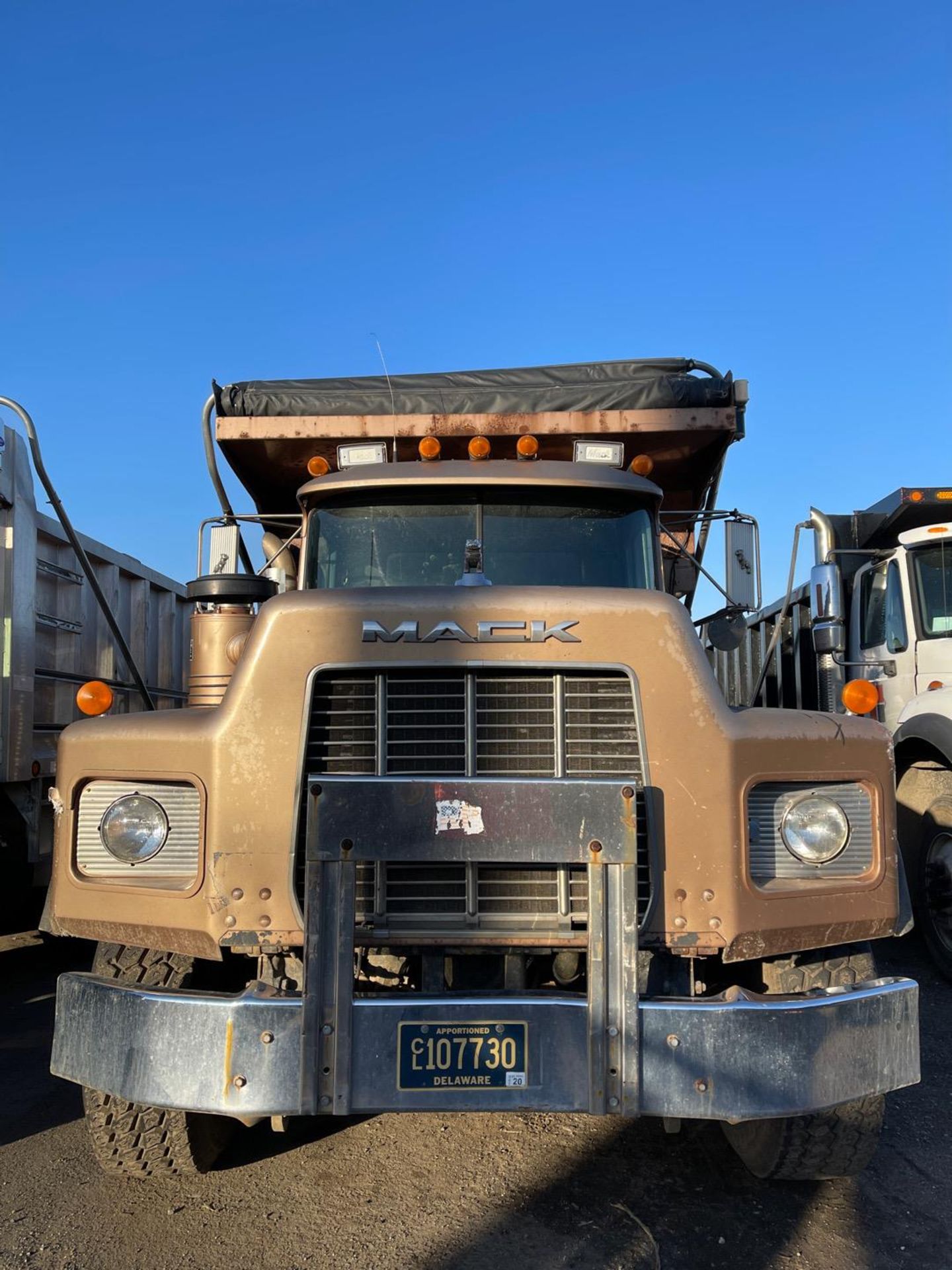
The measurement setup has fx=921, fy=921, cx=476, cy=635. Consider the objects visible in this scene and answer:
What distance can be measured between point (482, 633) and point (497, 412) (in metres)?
2.14

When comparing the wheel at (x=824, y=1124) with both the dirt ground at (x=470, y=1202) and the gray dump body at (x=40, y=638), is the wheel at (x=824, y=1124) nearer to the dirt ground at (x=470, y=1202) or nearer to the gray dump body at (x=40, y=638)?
the dirt ground at (x=470, y=1202)

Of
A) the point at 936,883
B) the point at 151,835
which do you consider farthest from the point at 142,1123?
the point at 936,883

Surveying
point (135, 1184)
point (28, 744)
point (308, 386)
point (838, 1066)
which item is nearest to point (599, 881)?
point (838, 1066)

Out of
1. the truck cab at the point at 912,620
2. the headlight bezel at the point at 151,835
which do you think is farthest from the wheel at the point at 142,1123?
the truck cab at the point at 912,620

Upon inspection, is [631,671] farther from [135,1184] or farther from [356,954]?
[135,1184]

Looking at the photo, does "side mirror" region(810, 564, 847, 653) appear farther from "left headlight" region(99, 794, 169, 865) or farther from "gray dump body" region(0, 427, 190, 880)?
"gray dump body" region(0, 427, 190, 880)

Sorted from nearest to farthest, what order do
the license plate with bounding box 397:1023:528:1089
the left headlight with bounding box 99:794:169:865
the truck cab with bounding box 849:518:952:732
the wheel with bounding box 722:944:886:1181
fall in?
the license plate with bounding box 397:1023:528:1089 < the left headlight with bounding box 99:794:169:865 < the wheel with bounding box 722:944:886:1181 < the truck cab with bounding box 849:518:952:732

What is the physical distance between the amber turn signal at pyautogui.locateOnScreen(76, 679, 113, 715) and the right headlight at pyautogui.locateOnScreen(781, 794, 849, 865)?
2371mm

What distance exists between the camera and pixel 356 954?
2938mm

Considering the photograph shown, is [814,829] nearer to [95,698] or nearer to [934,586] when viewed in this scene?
[95,698]

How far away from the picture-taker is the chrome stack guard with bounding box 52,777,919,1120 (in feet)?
8.11

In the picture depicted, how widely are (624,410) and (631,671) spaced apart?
2.22m

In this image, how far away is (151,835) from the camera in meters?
2.89

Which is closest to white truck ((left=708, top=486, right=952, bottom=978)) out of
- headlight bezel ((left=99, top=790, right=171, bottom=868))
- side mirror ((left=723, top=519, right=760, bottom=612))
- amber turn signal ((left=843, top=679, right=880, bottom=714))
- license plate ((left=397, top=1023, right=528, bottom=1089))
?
side mirror ((left=723, top=519, right=760, bottom=612))
